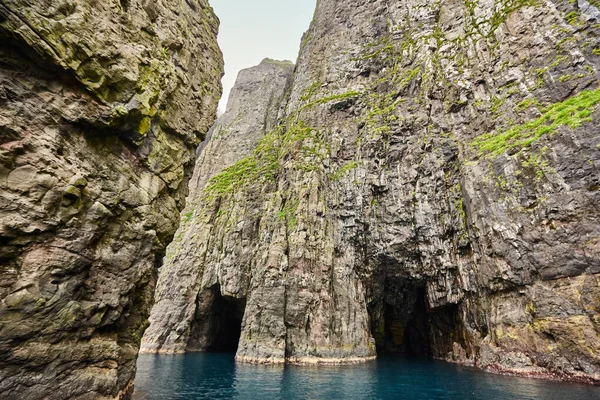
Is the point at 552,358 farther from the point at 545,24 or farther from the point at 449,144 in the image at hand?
the point at 545,24

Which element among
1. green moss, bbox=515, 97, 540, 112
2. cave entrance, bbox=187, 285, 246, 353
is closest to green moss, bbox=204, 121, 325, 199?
cave entrance, bbox=187, 285, 246, 353

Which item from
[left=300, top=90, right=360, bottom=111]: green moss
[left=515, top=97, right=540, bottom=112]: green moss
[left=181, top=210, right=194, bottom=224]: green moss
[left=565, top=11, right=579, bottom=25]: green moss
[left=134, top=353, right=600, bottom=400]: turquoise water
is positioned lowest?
[left=134, top=353, right=600, bottom=400]: turquoise water

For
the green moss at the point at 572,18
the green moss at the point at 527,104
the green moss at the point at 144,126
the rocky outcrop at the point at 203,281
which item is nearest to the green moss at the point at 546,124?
the green moss at the point at 527,104

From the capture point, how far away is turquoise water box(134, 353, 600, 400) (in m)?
18.9

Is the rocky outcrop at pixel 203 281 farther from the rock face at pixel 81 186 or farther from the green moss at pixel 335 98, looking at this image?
the rock face at pixel 81 186

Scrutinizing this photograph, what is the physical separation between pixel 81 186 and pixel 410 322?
156 ft

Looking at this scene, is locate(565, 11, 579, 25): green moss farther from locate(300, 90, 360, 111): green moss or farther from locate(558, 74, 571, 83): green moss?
locate(300, 90, 360, 111): green moss

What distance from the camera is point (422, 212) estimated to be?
3747cm

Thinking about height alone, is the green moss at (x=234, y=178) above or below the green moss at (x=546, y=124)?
above

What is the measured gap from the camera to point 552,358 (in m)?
23.7

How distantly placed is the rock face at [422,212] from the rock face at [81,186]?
23558 millimetres

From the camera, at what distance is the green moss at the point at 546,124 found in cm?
2734

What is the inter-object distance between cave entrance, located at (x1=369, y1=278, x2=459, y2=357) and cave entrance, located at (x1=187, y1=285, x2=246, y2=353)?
20130mm

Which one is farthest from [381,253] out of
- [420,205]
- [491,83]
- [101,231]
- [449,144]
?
[101,231]
